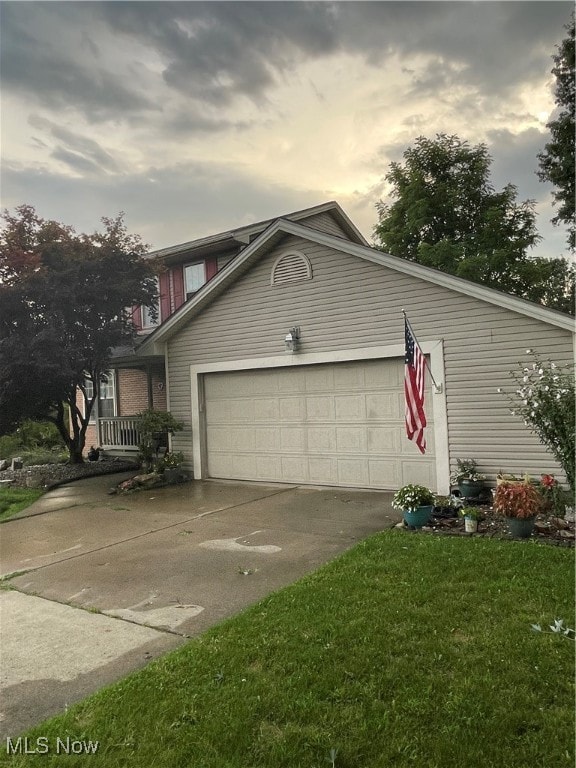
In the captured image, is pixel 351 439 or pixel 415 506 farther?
pixel 351 439

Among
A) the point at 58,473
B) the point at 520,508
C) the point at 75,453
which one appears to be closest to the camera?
the point at 520,508

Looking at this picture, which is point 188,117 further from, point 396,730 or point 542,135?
point 542,135

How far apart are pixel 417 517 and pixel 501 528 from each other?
3.13 ft

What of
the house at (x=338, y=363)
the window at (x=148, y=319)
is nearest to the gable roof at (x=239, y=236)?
the window at (x=148, y=319)

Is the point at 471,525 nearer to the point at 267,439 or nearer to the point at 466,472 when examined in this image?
the point at 466,472

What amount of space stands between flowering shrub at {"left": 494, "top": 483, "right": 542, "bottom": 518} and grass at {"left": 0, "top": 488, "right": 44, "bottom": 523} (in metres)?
7.11

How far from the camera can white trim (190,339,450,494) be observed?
8.36 meters

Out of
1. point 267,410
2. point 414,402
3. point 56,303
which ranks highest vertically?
point 56,303

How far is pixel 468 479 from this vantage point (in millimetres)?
7922

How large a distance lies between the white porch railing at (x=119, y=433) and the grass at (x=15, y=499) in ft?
12.5

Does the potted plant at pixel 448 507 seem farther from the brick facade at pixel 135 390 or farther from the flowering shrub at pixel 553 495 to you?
the brick facade at pixel 135 390

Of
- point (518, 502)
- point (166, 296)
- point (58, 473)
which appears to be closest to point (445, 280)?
point (518, 502)

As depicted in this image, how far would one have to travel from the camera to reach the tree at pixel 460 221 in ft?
60.2

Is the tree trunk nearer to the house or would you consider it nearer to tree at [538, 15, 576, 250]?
the house
